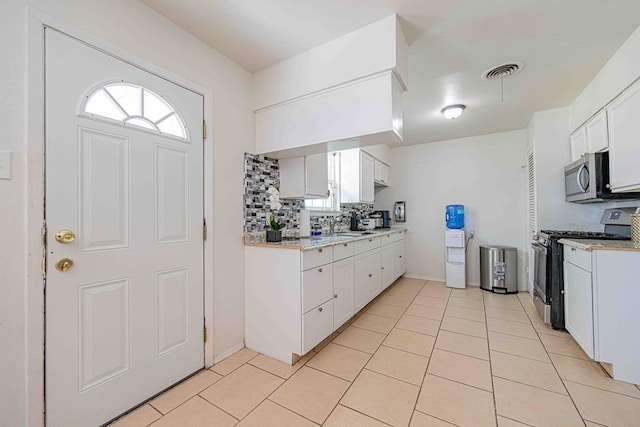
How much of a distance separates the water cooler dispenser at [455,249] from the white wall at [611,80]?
5.69 feet

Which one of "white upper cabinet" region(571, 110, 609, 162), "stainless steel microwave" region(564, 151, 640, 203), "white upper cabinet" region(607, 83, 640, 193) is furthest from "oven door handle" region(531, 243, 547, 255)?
"white upper cabinet" region(571, 110, 609, 162)

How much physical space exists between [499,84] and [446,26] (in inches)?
48.8

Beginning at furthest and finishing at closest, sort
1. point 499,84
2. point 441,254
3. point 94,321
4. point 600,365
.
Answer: point 441,254, point 499,84, point 600,365, point 94,321

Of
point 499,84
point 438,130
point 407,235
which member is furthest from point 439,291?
point 499,84

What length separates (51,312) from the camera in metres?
1.26

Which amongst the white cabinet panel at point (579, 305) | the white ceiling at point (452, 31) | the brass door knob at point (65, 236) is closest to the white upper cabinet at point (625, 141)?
the white ceiling at point (452, 31)

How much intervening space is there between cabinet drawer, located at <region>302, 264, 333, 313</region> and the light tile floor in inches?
17.8

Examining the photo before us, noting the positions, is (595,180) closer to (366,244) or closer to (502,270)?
(502,270)

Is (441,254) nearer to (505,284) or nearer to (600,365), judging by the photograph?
(505,284)

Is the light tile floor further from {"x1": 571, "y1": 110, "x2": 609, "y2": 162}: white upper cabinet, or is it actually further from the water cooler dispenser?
{"x1": 571, "y1": 110, "x2": 609, "y2": 162}: white upper cabinet

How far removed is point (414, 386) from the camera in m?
1.74

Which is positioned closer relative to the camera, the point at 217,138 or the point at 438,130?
the point at 217,138

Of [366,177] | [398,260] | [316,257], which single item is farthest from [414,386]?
[366,177]

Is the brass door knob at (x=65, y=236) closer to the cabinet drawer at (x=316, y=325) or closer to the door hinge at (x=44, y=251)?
the door hinge at (x=44, y=251)
